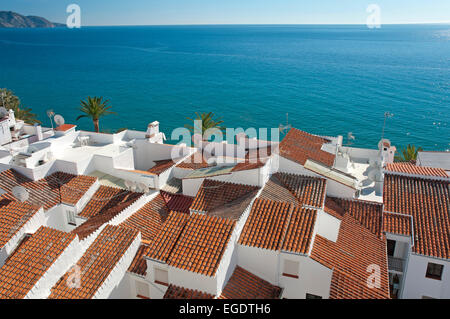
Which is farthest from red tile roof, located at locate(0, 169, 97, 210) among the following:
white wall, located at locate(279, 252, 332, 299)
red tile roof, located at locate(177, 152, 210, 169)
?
white wall, located at locate(279, 252, 332, 299)

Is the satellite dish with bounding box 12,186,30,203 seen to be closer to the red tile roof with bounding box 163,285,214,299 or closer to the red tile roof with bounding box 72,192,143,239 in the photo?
the red tile roof with bounding box 72,192,143,239

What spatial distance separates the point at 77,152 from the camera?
31453 mm

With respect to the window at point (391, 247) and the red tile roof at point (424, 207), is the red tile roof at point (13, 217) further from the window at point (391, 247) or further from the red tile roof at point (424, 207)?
the red tile roof at point (424, 207)

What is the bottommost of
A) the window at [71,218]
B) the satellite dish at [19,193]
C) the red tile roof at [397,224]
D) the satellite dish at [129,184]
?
the window at [71,218]

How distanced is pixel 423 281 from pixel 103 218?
19.4 meters

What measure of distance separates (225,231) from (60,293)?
777cm

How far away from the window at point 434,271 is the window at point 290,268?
8381 mm

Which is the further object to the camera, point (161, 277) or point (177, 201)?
point (177, 201)

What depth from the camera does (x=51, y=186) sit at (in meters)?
25.7

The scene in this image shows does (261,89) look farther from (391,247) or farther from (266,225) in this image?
(266,225)

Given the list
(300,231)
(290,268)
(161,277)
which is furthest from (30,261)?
(300,231)

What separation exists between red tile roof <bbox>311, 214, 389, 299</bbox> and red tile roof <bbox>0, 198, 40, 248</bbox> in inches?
608

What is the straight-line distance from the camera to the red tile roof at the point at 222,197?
20.6 meters

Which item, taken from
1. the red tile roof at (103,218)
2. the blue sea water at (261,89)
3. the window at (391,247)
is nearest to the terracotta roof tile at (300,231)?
the window at (391,247)
